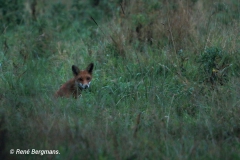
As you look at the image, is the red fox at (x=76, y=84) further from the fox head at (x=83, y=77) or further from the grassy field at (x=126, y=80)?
the grassy field at (x=126, y=80)

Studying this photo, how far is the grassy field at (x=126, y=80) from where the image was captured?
548 centimetres

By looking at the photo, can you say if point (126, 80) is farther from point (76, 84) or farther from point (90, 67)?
point (76, 84)

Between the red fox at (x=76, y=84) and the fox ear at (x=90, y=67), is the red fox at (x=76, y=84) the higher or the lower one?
the lower one

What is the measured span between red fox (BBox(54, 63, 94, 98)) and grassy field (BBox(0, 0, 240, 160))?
15cm

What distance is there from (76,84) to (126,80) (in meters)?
0.91

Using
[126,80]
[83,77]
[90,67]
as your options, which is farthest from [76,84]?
[126,80]

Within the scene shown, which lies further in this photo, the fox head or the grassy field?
the fox head

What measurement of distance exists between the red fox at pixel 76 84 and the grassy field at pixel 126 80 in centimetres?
15

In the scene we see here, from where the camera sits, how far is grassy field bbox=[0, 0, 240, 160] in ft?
18.0

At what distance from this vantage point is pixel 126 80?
8.78 m

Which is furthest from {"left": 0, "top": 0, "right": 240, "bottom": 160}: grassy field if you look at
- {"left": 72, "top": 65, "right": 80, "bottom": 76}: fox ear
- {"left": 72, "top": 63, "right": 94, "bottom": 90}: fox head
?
{"left": 72, "top": 65, "right": 80, "bottom": 76}: fox ear

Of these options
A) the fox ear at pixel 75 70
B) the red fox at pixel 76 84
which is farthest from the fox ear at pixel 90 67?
the fox ear at pixel 75 70

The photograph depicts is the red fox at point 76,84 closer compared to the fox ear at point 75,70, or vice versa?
the red fox at point 76,84

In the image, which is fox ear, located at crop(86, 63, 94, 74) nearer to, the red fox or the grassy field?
the red fox
